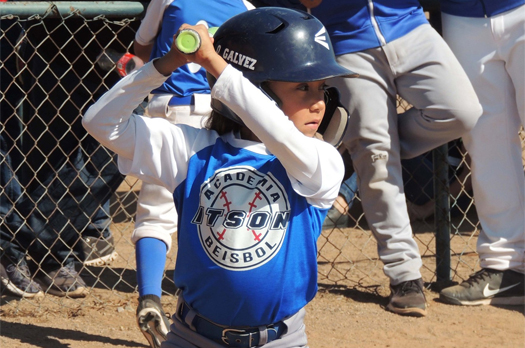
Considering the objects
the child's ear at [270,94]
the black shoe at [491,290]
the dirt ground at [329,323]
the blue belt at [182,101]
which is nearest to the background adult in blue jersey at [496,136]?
the black shoe at [491,290]

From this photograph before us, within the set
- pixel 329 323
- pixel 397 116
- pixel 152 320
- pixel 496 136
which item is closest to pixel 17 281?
pixel 152 320

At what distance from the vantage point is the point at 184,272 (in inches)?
81.5

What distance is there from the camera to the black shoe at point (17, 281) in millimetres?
3738

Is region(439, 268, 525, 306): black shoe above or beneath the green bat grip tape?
beneath

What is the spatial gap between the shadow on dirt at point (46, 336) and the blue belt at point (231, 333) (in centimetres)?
127

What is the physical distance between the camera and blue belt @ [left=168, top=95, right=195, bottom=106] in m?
3.05

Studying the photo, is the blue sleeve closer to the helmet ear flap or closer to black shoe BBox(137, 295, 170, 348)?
black shoe BBox(137, 295, 170, 348)

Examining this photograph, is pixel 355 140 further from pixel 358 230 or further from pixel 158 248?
pixel 358 230

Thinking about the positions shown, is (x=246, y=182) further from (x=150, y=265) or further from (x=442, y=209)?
(x=442, y=209)

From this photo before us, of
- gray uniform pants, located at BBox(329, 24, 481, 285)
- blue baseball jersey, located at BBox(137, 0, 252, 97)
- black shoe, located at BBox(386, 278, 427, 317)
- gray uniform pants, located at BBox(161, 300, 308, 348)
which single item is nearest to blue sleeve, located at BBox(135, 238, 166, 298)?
blue baseball jersey, located at BBox(137, 0, 252, 97)

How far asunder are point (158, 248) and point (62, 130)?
125cm

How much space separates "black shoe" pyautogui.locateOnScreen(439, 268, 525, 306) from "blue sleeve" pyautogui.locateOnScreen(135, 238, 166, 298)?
63.4 inches

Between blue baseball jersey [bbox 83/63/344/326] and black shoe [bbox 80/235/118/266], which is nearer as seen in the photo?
blue baseball jersey [bbox 83/63/344/326]

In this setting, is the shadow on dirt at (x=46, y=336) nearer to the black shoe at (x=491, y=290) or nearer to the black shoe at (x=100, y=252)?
the black shoe at (x=100, y=252)
